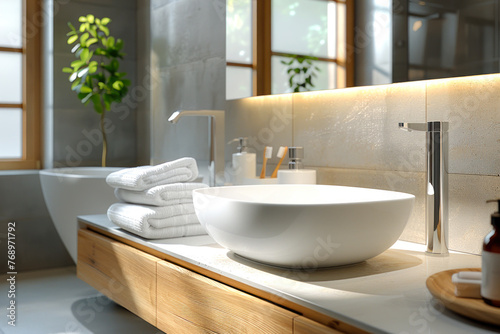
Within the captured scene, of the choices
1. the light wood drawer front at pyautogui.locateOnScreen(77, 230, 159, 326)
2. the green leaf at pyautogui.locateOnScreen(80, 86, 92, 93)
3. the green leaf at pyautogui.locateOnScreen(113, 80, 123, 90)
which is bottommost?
the light wood drawer front at pyautogui.locateOnScreen(77, 230, 159, 326)

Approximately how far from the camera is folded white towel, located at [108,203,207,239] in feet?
4.55

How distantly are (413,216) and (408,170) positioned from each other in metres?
0.12

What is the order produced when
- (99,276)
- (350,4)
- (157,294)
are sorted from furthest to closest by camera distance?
(99,276), (350,4), (157,294)

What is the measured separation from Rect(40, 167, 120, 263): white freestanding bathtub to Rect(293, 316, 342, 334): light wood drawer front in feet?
6.01

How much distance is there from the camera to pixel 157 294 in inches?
50.8

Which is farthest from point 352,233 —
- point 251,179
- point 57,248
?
point 57,248

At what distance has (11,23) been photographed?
308cm

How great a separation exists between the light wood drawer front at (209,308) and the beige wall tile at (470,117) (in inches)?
23.8

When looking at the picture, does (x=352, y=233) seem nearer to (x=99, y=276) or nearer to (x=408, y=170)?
(x=408, y=170)

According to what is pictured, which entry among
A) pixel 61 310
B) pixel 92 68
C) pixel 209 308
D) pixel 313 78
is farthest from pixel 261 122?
pixel 92 68

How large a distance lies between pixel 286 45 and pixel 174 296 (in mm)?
909

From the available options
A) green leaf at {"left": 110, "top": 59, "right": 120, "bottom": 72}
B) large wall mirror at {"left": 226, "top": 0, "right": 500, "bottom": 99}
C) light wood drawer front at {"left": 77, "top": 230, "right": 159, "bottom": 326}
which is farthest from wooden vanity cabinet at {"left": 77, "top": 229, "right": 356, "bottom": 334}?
green leaf at {"left": 110, "top": 59, "right": 120, "bottom": 72}

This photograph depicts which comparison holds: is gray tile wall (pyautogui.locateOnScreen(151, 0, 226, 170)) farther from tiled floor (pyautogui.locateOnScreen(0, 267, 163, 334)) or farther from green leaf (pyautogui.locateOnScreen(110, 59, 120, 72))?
tiled floor (pyautogui.locateOnScreen(0, 267, 163, 334))

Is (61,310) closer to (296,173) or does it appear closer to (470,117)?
(296,173)
